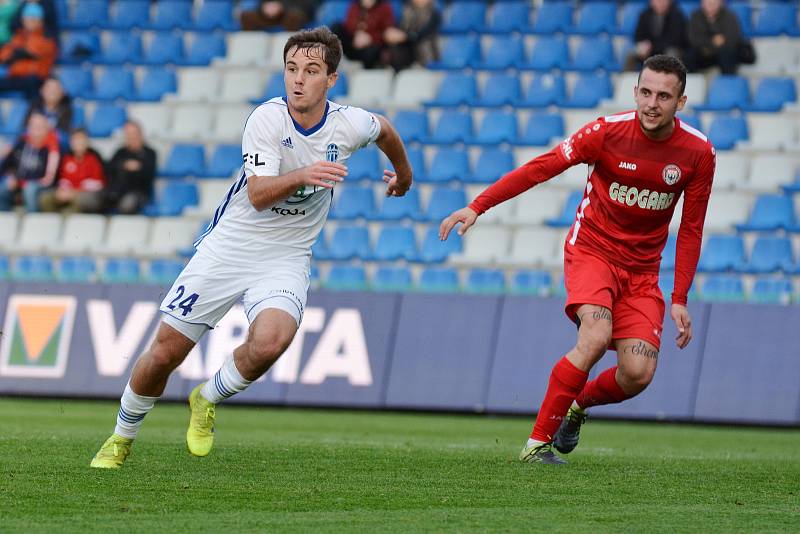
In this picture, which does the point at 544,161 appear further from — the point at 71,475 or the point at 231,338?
the point at 231,338

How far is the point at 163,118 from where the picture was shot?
1944 cm

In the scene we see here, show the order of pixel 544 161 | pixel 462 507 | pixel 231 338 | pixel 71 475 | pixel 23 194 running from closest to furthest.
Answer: pixel 462 507 < pixel 71 475 < pixel 544 161 < pixel 231 338 < pixel 23 194

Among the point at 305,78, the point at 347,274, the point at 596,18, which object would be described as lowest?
the point at 347,274

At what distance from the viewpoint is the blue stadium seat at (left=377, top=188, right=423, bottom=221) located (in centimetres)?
1678

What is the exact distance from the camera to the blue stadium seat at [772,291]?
13047mm

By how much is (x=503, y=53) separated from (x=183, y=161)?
15.6 feet

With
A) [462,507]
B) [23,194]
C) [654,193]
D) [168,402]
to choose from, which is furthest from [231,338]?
[462,507]

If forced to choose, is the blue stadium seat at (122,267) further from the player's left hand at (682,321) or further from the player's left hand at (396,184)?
the player's left hand at (682,321)

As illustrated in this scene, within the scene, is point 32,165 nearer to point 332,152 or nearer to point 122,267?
point 122,267

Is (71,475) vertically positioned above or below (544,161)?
below

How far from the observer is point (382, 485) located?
22.3 ft

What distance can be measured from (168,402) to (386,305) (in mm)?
2621

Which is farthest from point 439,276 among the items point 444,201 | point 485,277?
point 444,201

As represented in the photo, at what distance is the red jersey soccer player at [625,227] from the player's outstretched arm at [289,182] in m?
1.14
